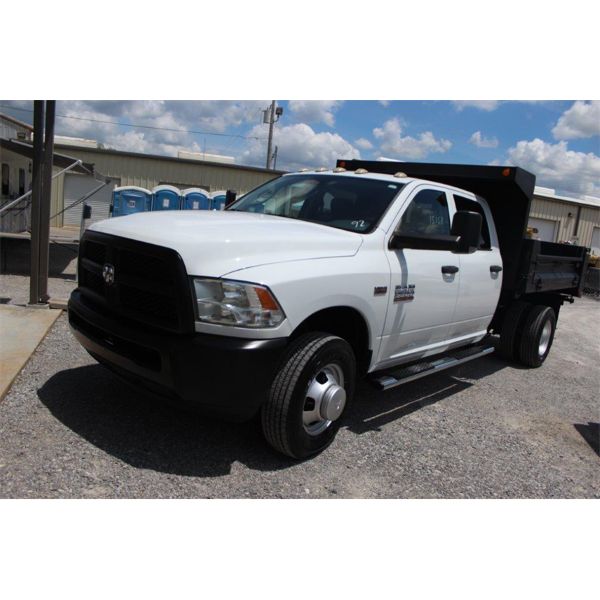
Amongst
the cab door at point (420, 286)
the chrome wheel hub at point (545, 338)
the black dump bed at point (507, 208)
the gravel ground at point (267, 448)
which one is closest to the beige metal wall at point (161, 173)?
the chrome wheel hub at point (545, 338)

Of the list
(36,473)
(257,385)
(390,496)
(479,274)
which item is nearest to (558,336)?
(479,274)

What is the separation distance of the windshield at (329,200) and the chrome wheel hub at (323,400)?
1110 millimetres

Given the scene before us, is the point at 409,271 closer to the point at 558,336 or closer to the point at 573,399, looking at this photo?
the point at 573,399

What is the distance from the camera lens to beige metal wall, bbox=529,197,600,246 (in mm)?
34688

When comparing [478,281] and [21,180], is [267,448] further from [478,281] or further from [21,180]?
[21,180]

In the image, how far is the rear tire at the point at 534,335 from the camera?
22.0ft

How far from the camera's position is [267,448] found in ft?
12.4

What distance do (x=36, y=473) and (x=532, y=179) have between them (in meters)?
5.67

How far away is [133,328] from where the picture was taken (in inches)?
130

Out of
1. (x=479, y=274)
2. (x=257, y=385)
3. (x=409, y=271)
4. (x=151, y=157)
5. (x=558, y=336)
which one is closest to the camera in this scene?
(x=257, y=385)

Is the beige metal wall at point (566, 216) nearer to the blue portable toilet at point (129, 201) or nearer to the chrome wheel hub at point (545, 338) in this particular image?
the blue portable toilet at point (129, 201)

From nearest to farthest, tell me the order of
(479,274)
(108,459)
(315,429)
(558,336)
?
(108,459) → (315,429) → (479,274) → (558,336)

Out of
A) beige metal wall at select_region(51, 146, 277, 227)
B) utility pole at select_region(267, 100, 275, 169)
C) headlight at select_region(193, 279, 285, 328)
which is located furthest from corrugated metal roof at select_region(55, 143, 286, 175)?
headlight at select_region(193, 279, 285, 328)

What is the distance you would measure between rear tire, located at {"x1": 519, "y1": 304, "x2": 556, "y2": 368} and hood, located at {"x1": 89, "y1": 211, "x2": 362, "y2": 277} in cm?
376
